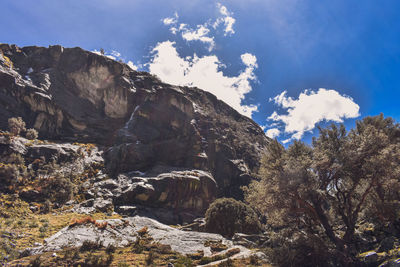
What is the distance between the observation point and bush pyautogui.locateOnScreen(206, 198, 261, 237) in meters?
26.2

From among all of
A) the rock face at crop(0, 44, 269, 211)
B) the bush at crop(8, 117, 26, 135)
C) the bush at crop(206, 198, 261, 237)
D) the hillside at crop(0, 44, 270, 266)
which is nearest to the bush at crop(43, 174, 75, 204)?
the hillside at crop(0, 44, 270, 266)

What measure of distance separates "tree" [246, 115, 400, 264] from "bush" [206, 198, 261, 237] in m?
9.57

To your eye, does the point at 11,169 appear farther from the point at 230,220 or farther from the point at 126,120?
the point at 230,220

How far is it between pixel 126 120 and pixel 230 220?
60.2 m

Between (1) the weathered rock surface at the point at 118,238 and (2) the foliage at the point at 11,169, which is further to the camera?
(2) the foliage at the point at 11,169

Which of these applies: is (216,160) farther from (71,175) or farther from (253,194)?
(253,194)

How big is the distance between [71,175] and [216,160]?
43.7 metres

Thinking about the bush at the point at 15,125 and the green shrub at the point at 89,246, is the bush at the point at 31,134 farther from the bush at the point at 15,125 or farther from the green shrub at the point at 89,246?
the green shrub at the point at 89,246

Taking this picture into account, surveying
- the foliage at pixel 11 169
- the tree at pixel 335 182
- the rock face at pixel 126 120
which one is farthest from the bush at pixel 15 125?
the tree at pixel 335 182

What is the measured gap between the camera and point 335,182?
15742 millimetres

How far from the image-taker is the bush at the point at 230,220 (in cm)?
2617

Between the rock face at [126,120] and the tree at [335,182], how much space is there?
3806 cm

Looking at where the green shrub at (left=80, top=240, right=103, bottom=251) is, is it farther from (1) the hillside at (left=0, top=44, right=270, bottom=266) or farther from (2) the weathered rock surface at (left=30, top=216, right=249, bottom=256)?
(1) the hillside at (left=0, top=44, right=270, bottom=266)

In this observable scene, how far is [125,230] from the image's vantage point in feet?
72.8
